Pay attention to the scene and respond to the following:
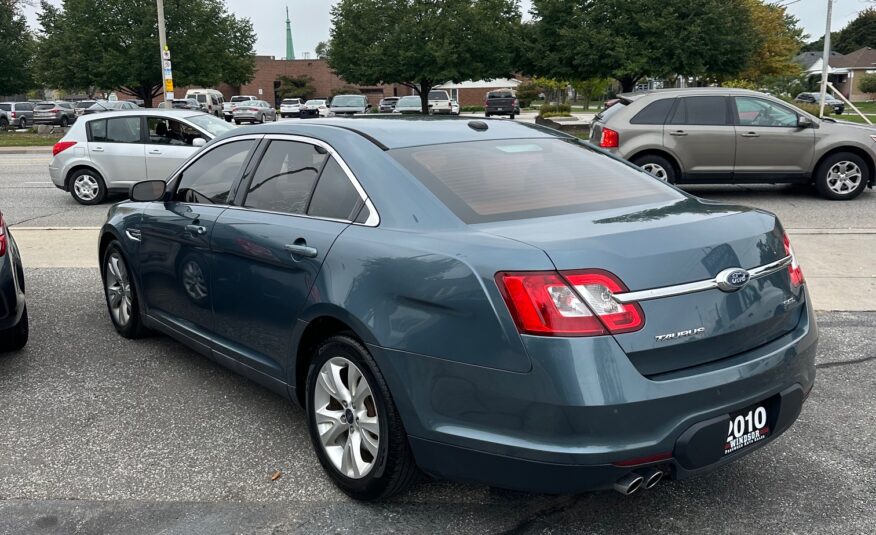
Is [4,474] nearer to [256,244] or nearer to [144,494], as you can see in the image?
[144,494]

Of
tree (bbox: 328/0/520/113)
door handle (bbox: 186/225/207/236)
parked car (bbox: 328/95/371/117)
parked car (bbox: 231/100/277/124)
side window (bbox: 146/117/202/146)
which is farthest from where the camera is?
parked car (bbox: 231/100/277/124)

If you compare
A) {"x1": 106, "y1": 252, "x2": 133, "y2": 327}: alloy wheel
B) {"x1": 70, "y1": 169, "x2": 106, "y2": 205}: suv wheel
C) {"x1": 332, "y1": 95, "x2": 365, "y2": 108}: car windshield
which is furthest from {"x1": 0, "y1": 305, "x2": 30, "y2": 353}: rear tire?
{"x1": 332, "y1": 95, "x2": 365, "y2": 108}: car windshield

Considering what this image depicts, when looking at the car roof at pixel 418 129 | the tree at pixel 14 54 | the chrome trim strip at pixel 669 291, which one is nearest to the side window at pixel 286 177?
the car roof at pixel 418 129

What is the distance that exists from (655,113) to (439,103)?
32.5 m

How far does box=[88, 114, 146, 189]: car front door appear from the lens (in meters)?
12.6

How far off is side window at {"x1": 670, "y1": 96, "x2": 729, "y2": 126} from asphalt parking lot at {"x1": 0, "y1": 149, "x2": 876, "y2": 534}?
6878 millimetres

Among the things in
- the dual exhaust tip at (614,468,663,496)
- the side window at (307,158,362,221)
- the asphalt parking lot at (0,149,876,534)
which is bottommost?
the asphalt parking lot at (0,149,876,534)

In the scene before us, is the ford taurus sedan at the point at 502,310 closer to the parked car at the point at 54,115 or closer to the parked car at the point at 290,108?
the parked car at the point at 54,115

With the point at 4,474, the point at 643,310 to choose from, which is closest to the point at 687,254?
the point at 643,310

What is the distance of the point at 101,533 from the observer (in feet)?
10.3

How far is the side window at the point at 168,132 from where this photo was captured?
41.0ft

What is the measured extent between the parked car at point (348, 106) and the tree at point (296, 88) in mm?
48110

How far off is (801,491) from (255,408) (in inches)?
108

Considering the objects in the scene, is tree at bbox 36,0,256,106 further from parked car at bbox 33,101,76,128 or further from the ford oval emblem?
the ford oval emblem
